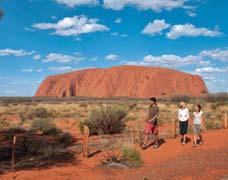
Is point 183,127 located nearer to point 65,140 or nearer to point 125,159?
point 125,159

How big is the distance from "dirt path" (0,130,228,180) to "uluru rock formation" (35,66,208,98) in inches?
4502

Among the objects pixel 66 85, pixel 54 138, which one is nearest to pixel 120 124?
pixel 54 138

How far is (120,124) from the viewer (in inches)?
842

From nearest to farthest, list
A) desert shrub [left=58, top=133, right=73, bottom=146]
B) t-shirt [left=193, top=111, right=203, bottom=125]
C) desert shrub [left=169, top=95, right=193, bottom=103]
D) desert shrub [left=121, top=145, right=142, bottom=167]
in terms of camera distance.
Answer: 1. desert shrub [left=121, top=145, right=142, bottom=167]
2. t-shirt [left=193, top=111, right=203, bottom=125]
3. desert shrub [left=58, top=133, right=73, bottom=146]
4. desert shrub [left=169, top=95, right=193, bottom=103]

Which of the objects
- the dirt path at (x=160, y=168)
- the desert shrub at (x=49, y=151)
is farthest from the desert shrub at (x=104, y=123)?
the dirt path at (x=160, y=168)

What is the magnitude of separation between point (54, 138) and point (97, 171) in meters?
7.74

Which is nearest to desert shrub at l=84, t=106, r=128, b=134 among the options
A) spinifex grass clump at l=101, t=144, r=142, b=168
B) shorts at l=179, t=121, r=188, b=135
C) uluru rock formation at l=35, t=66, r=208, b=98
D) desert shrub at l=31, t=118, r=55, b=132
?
desert shrub at l=31, t=118, r=55, b=132

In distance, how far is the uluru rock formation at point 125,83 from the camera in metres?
136

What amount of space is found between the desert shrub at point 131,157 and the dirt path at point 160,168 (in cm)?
25

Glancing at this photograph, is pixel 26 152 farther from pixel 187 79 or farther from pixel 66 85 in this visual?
pixel 66 85

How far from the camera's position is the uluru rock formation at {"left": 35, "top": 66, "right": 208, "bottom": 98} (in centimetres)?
13600

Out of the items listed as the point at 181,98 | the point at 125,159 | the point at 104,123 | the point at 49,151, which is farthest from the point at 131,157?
the point at 181,98

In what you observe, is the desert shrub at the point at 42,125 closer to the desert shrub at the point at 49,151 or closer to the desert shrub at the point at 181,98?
the desert shrub at the point at 49,151

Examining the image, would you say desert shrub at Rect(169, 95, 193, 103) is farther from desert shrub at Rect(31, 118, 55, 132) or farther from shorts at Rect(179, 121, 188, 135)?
shorts at Rect(179, 121, 188, 135)
